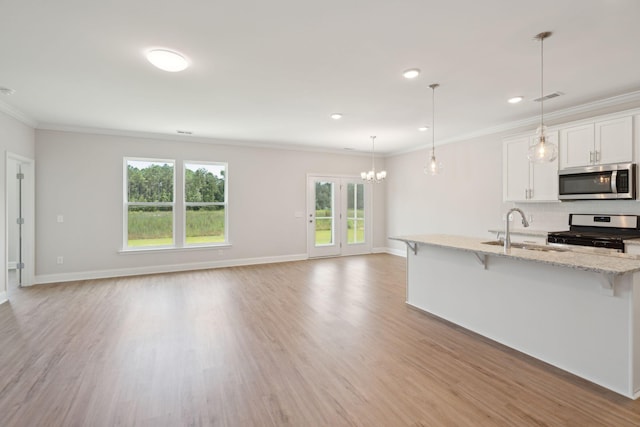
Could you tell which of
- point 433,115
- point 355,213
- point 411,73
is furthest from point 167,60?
point 355,213

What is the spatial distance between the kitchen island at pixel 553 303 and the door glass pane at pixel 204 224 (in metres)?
4.48

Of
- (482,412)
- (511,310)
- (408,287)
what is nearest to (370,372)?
(482,412)

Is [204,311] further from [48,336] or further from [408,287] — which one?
[408,287]

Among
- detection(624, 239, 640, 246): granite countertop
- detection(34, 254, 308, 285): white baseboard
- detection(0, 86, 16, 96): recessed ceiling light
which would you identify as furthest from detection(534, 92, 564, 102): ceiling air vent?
detection(0, 86, 16, 96): recessed ceiling light

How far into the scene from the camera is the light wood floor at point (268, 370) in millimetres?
1960

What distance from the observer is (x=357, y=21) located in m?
2.34

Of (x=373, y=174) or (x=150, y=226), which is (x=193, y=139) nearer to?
(x=150, y=226)

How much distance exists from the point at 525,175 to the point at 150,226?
22.0 ft

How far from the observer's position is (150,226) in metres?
6.04

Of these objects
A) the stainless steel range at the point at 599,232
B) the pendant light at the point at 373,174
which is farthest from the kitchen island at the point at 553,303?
the pendant light at the point at 373,174

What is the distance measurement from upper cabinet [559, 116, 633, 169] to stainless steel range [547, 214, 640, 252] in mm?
755

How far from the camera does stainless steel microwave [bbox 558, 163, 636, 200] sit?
12.0 feet

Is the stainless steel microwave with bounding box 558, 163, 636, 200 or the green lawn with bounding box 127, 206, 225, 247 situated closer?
the stainless steel microwave with bounding box 558, 163, 636, 200

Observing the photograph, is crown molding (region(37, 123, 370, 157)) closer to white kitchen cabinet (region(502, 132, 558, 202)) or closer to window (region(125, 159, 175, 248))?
window (region(125, 159, 175, 248))
